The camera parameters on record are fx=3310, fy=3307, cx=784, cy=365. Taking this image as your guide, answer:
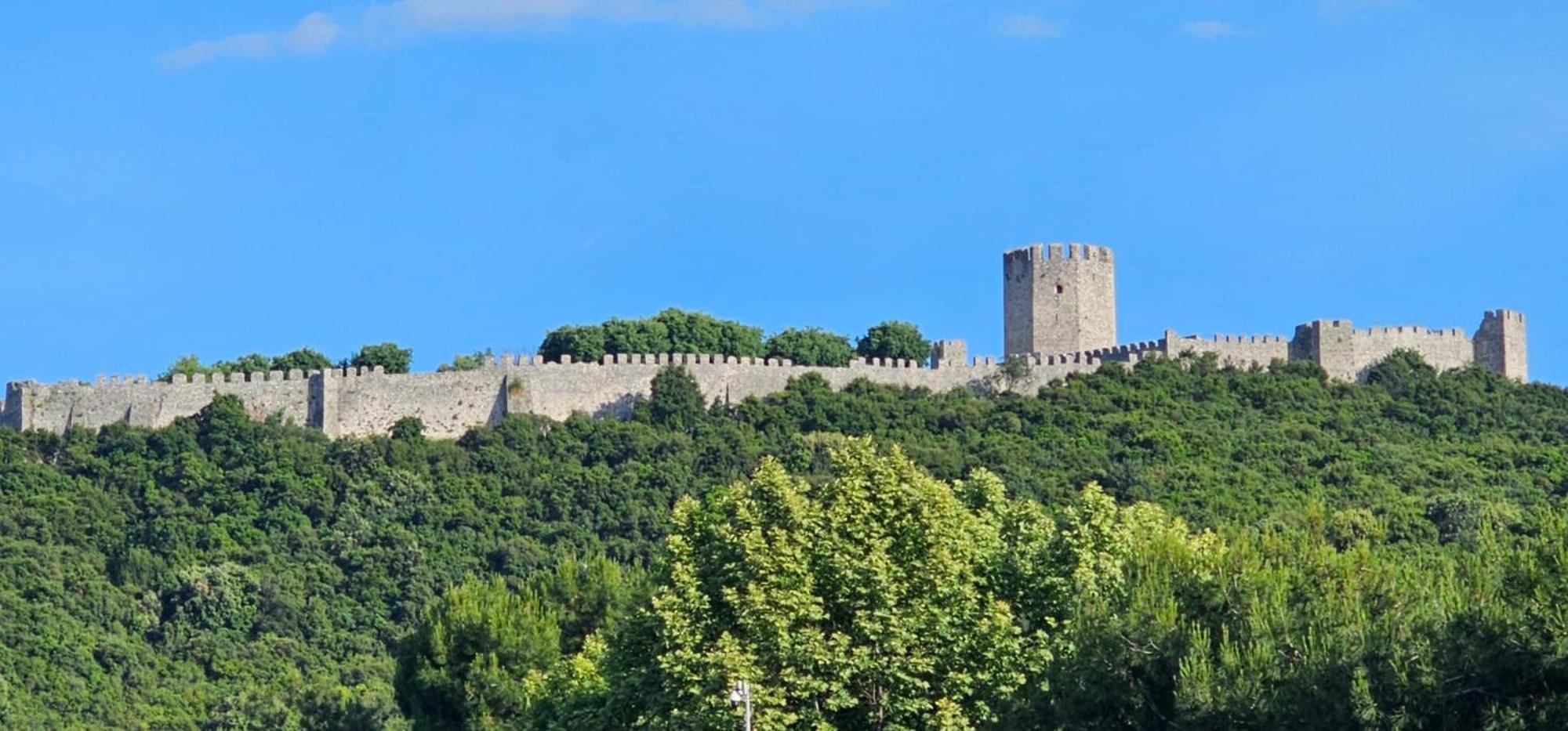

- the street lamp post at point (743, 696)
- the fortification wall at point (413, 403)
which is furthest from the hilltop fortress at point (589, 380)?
the street lamp post at point (743, 696)

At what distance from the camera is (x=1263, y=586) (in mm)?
34594

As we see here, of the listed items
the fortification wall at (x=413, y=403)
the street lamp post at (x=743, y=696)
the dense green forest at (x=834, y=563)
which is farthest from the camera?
the fortification wall at (x=413, y=403)

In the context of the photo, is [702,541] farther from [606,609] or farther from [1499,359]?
[1499,359]

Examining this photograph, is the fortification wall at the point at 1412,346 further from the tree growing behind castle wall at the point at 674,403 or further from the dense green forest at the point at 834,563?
the tree growing behind castle wall at the point at 674,403

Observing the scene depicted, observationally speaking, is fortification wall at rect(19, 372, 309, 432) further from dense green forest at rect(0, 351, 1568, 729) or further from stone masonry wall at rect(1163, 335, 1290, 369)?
stone masonry wall at rect(1163, 335, 1290, 369)

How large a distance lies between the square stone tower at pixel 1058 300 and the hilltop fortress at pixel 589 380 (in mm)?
138

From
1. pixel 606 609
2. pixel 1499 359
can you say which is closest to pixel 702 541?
pixel 606 609

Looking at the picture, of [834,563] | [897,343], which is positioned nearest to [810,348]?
[897,343]

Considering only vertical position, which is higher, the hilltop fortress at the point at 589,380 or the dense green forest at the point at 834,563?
the hilltop fortress at the point at 589,380

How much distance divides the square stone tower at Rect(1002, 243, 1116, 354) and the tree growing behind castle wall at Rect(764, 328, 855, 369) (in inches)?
163

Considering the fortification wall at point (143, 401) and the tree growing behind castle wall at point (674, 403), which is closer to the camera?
the tree growing behind castle wall at point (674, 403)

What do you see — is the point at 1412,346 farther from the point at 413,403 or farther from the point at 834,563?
the point at 834,563

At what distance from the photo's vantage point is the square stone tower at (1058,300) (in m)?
80.4

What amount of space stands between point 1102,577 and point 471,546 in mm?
31840
